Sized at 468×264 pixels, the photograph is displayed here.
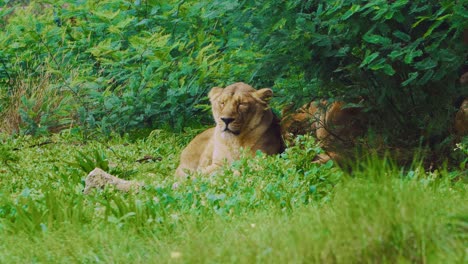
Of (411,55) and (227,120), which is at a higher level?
(411,55)

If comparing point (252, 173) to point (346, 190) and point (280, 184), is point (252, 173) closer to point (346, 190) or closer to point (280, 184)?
point (280, 184)

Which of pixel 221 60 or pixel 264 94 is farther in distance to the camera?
pixel 221 60

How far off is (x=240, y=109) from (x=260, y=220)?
339 centimetres

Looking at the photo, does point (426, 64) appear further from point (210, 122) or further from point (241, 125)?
point (210, 122)

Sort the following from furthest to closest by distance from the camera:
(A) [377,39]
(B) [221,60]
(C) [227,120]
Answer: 1. (B) [221,60]
2. (C) [227,120]
3. (A) [377,39]

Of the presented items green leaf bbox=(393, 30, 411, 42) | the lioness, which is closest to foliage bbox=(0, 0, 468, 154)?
green leaf bbox=(393, 30, 411, 42)

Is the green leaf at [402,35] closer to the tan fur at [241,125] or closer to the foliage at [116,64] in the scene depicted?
the tan fur at [241,125]

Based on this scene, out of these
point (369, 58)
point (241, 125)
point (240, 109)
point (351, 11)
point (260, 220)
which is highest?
point (351, 11)

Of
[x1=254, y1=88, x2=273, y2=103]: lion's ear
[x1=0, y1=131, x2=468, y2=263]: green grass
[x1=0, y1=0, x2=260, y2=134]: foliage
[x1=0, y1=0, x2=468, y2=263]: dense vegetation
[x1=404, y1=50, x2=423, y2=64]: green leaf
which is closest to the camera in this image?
[x1=0, y1=131, x2=468, y2=263]: green grass

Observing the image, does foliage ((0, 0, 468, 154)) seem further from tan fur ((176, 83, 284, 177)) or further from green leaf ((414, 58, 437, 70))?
tan fur ((176, 83, 284, 177))

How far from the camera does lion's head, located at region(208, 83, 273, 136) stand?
862 centimetres

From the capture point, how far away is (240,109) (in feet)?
28.3

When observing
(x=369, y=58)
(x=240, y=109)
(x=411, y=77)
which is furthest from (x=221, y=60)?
(x=411, y=77)

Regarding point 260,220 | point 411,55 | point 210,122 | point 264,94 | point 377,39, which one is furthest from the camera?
point 210,122
